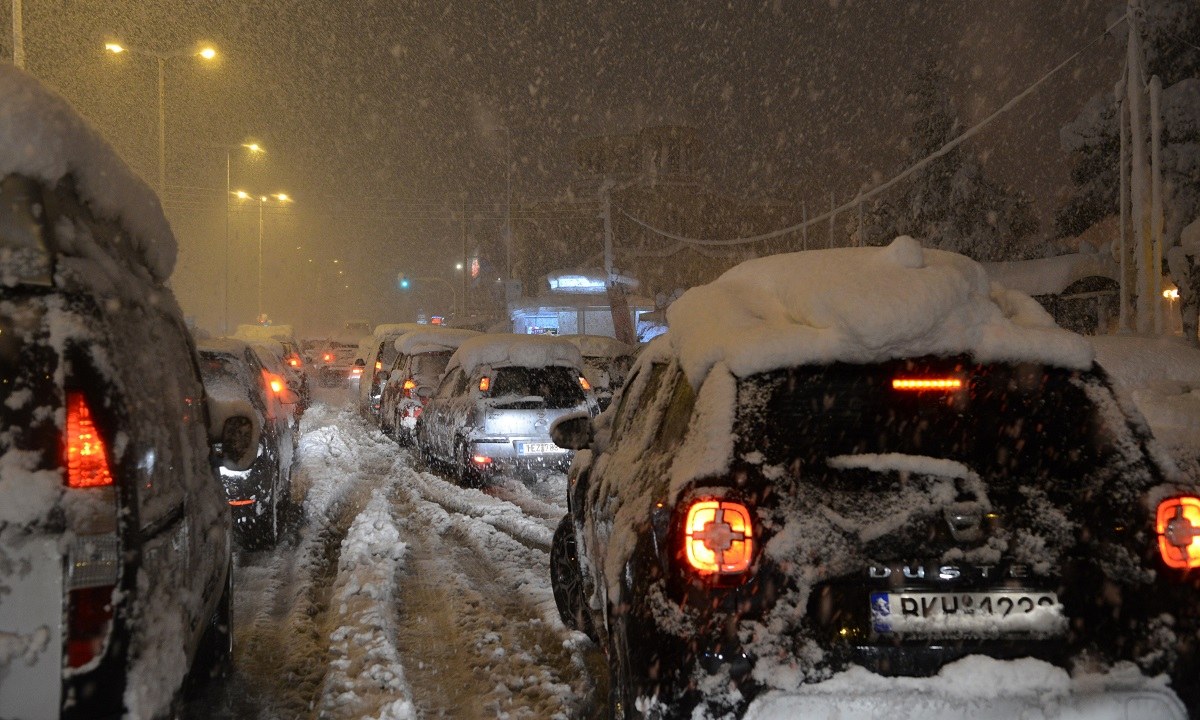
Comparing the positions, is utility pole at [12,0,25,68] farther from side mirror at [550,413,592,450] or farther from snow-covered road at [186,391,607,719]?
side mirror at [550,413,592,450]

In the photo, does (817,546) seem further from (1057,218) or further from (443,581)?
(1057,218)

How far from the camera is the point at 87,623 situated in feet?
9.55

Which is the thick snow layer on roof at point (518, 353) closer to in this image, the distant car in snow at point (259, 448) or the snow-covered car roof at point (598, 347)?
the distant car in snow at point (259, 448)

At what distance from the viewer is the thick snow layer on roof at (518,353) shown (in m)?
13.3

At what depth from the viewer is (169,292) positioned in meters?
4.71

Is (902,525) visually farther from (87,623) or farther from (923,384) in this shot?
(87,623)

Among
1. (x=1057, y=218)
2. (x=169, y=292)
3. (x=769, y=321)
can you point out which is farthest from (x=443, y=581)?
(x=1057, y=218)

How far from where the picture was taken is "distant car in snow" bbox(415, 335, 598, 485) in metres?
12.5

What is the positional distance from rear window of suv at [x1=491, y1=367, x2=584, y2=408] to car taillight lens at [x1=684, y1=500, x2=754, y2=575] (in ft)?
31.3

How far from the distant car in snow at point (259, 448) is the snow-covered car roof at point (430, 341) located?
9197mm

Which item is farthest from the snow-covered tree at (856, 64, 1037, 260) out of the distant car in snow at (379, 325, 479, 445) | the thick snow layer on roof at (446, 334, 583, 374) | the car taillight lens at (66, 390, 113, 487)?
the car taillight lens at (66, 390, 113, 487)

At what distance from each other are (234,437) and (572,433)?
1.66 meters

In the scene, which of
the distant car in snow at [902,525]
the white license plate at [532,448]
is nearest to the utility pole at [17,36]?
the white license plate at [532,448]

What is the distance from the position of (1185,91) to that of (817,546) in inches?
1266
